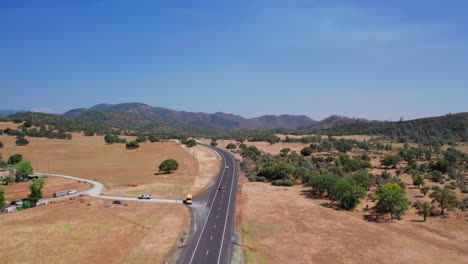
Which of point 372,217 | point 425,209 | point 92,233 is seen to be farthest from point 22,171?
point 425,209

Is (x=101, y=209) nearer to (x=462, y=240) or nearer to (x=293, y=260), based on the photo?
(x=293, y=260)

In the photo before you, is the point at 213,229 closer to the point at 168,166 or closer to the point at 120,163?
the point at 168,166

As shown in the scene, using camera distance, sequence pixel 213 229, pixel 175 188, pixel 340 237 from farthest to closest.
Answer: pixel 175 188, pixel 213 229, pixel 340 237

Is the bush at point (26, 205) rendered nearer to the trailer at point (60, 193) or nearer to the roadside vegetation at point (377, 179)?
the trailer at point (60, 193)

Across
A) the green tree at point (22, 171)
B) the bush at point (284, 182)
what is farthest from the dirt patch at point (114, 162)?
the bush at point (284, 182)

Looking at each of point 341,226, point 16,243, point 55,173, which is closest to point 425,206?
point 341,226

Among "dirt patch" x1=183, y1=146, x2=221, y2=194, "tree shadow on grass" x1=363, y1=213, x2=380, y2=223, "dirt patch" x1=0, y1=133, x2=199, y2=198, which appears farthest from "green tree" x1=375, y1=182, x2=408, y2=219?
"dirt patch" x1=0, y1=133, x2=199, y2=198
